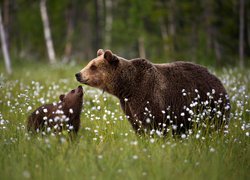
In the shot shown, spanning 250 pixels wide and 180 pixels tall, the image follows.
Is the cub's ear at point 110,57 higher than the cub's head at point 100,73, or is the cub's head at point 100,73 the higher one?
the cub's ear at point 110,57

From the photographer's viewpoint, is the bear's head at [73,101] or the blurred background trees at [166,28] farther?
the blurred background trees at [166,28]

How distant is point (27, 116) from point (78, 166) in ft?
9.90

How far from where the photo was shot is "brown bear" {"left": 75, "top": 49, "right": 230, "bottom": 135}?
650 centimetres

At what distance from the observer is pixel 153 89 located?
21.8 ft

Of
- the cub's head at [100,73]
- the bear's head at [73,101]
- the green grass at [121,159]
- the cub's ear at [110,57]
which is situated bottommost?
the green grass at [121,159]

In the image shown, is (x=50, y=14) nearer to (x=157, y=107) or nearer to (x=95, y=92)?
(x=95, y=92)

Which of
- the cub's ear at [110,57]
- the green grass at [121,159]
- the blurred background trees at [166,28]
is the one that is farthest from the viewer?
the blurred background trees at [166,28]

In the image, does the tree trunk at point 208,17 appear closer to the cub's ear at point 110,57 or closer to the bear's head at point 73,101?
the cub's ear at point 110,57

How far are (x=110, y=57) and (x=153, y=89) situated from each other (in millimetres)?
911

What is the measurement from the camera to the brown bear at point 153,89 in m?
6.50

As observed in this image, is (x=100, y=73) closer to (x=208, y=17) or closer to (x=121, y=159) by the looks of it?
(x=121, y=159)

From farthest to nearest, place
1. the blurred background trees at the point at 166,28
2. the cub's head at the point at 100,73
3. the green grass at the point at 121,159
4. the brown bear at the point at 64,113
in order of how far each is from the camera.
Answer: the blurred background trees at the point at 166,28 → the cub's head at the point at 100,73 → the brown bear at the point at 64,113 → the green grass at the point at 121,159

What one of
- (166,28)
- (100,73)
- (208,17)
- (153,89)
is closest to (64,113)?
(100,73)

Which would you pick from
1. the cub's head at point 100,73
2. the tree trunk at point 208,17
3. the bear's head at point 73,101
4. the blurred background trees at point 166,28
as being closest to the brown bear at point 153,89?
the cub's head at point 100,73
